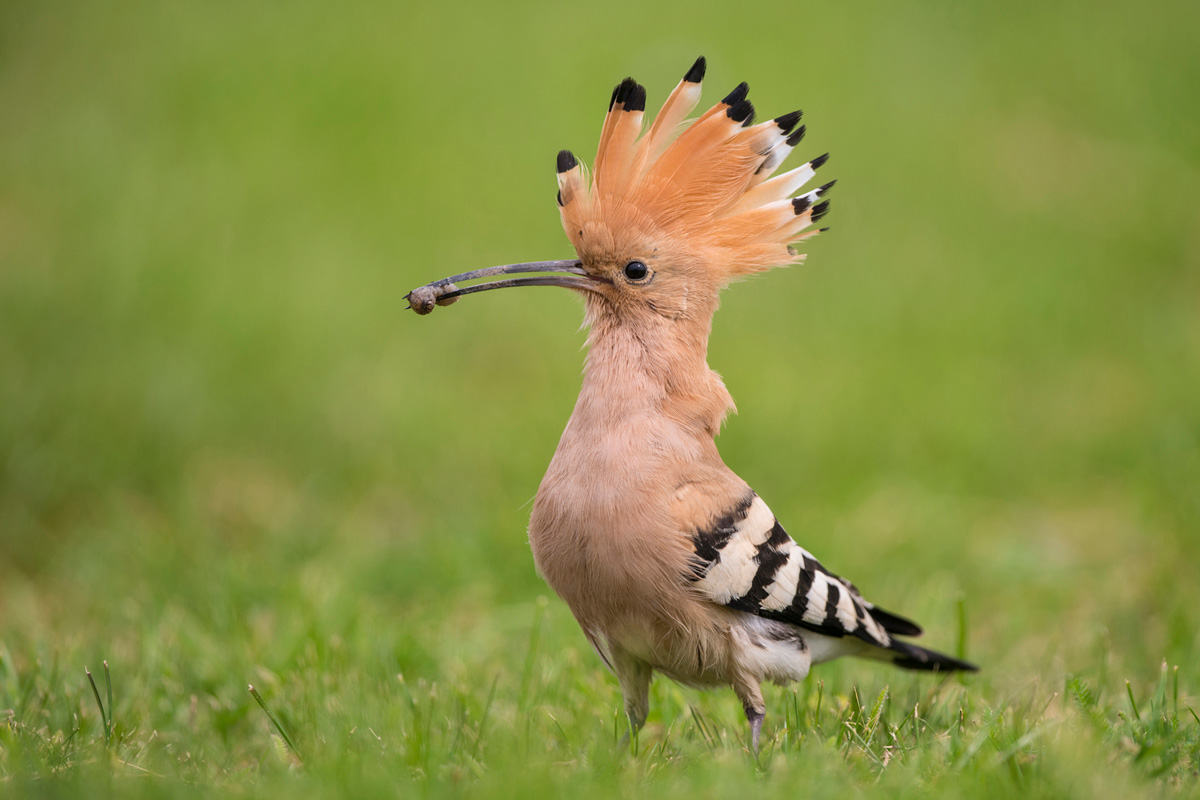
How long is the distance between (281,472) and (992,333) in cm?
488

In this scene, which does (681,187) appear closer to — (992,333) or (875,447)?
(875,447)

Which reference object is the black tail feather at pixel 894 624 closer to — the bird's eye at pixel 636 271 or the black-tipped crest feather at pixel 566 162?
the bird's eye at pixel 636 271

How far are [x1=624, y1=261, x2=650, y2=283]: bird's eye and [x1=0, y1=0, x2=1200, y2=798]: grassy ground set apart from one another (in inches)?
49.9

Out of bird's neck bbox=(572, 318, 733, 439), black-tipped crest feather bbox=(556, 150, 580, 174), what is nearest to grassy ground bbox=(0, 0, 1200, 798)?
bird's neck bbox=(572, 318, 733, 439)

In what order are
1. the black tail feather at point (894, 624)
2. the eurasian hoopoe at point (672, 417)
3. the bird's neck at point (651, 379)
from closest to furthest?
the eurasian hoopoe at point (672, 417), the bird's neck at point (651, 379), the black tail feather at point (894, 624)

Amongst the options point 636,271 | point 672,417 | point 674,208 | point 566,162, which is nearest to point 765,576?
point 672,417

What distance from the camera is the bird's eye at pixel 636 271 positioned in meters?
2.94

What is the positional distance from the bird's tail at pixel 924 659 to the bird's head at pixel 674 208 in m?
1.30

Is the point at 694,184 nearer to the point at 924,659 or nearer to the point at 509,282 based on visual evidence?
the point at 509,282

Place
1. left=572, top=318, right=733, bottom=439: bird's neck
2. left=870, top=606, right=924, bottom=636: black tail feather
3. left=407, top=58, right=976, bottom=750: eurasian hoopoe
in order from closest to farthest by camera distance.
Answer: left=407, top=58, right=976, bottom=750: eurasian hoopoe < left=572, top=318, right=733, bottom=439: bird's neck < left=870, top=606, right=924, bottom=636: black tail feather

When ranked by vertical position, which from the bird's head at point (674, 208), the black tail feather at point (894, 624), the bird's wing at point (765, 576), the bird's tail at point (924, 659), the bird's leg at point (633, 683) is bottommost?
the bird's leg at point (633, 683)

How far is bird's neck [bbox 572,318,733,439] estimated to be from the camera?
112 inches

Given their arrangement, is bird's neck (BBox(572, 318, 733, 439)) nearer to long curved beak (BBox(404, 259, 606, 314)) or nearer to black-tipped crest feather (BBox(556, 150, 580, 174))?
long curved beak (BBox(404, 259, 606, 314))

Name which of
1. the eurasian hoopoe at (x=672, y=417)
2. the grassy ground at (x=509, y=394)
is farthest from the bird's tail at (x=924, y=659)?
the eurasian hoopoe at (x=672, y=417)
